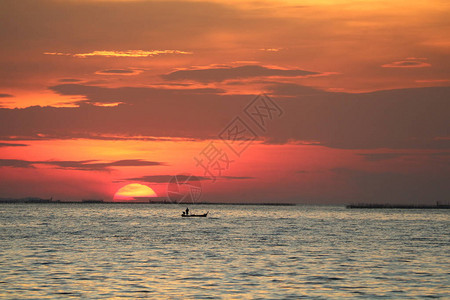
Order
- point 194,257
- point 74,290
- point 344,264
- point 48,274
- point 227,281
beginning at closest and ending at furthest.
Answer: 1. point 74,290
2. point 227,281
3. point 48,274
4. point 344,264
5. point 194,257

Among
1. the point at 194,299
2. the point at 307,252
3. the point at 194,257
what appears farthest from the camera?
the point at 307,252

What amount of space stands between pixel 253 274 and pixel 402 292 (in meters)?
11.1

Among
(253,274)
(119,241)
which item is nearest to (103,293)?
(253,274)

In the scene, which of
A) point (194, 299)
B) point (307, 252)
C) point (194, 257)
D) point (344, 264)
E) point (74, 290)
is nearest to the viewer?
point (194, 299)

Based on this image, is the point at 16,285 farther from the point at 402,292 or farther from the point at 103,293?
the point at 402,292

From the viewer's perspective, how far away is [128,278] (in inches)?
1695

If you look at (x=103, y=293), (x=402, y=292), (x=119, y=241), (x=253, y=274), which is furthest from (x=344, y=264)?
(x=119, y=241)

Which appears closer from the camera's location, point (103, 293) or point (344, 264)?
point (103, 293)

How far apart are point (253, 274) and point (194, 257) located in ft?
43.0

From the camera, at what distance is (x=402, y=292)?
38.4 metres

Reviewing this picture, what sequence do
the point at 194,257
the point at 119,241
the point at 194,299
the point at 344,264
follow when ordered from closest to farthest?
1. the point at 194,299
2. the point at 344,264
3. the point at 194,257
4. the point at 119,241

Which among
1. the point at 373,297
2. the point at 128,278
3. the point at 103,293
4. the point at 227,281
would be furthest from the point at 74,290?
the point at 373,297

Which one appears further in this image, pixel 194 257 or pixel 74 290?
pixel 194 257

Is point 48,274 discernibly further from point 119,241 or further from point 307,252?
point 119,241
